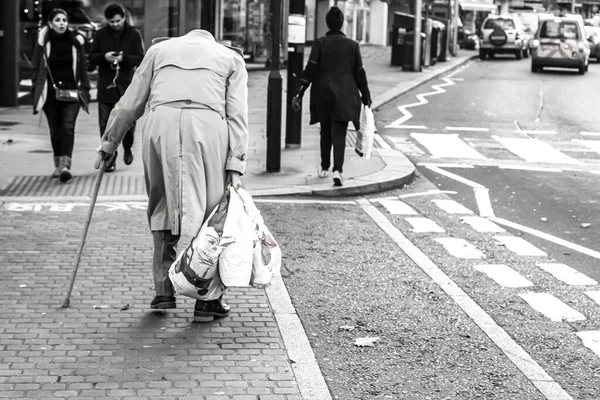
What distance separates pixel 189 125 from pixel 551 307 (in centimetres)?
256

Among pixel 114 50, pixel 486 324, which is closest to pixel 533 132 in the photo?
pixel 114 50

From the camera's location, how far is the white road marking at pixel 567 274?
25.4 ft

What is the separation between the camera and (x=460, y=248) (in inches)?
351

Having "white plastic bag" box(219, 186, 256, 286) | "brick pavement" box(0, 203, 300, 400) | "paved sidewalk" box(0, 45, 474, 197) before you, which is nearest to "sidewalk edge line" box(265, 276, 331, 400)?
"brick pavement" box(0, 203, 300, 400)

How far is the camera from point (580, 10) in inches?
4269

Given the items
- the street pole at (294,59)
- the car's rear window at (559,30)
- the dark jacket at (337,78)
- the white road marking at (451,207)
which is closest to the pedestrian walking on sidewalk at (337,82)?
the dark jacket at (337,78)

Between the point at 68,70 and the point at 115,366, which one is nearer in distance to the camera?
the point at 115,366

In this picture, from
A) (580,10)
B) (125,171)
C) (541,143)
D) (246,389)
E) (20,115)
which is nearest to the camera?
(246,389)

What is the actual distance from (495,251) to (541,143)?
8.16 meters

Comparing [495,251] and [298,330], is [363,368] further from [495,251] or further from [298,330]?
[495,251]

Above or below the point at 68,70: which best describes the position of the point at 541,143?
below

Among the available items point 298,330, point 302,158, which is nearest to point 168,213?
point 298,330

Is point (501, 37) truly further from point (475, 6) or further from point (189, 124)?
point (189, 124)

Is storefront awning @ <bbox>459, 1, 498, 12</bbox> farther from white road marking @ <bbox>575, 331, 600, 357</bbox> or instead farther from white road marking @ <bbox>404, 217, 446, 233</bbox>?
white road marking @ <bbox>575, 331, 600, 357</bbox>
